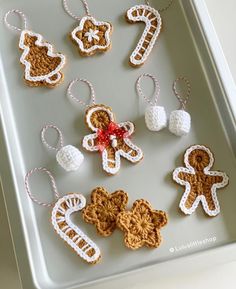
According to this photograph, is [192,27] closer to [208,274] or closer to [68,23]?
[68,23]

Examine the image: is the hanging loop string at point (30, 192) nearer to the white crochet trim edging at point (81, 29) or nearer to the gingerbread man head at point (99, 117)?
the gingerbread man head at point (99, 117)

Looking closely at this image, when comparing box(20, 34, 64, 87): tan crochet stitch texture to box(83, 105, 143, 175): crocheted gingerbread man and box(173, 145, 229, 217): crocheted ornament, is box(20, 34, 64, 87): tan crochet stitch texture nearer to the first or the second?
box(83, 105, 143, 175): crocheted gingerbread man

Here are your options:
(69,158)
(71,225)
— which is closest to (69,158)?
(69,158)

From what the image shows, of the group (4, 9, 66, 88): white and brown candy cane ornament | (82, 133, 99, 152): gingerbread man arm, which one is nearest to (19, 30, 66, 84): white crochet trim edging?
(4, 9, 66, 88): white and brown candy cane ornament

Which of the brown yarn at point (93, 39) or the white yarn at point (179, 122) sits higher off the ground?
the brown yarn at point (93, 39)

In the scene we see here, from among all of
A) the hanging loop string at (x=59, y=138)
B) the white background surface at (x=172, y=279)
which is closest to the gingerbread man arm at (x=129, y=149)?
the hanging loop string at (x=59, y=138)

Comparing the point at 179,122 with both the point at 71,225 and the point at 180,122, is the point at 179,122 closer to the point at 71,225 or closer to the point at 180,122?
the point at 180,122
